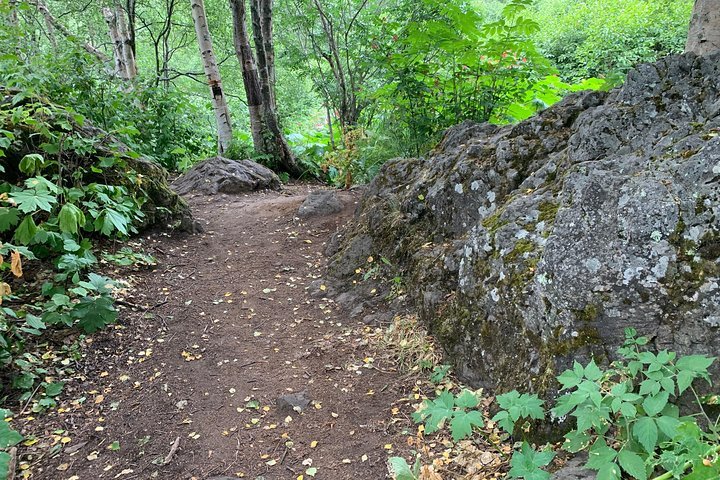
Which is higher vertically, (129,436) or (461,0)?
(461,0)

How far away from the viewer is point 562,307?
8.59 feet

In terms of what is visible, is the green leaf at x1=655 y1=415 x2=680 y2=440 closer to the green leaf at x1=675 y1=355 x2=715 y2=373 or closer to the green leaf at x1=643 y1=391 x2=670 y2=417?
the green leaf at x1=643 y1=391 x2=670 y2=417

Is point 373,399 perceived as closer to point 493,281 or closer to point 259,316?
point 493,281

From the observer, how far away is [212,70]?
9875 millimetres

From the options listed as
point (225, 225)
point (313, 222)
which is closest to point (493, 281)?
point (313, 222)

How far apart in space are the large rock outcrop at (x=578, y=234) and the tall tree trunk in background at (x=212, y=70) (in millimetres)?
7175

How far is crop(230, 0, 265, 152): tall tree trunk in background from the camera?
30.2ft

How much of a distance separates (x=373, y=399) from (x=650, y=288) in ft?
6.34

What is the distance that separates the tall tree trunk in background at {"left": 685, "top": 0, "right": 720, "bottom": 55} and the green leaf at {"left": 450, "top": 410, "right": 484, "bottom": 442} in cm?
326


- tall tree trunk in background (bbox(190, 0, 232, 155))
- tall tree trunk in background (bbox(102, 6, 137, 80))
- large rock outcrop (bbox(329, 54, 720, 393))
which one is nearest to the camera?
large rock outcrop (bbox(329, 54, 720, 393))

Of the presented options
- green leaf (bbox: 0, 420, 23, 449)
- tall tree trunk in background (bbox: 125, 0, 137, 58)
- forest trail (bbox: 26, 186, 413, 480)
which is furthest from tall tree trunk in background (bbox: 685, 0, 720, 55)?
tall tree trunk in background (bbox: 125, 0, 137, 58)

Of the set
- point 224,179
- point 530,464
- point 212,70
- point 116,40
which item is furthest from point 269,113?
point 530,464

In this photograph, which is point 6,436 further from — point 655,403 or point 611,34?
point 611,34

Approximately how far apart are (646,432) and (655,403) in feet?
0.49
